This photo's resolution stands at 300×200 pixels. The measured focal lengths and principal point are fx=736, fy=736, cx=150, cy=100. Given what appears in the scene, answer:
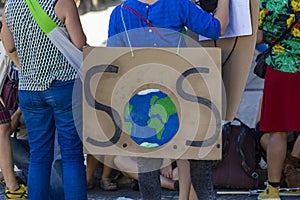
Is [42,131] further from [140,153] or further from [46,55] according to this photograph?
[140,153]

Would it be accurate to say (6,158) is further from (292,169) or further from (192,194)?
(292,169)

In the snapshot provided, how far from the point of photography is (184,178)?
14.8 feet

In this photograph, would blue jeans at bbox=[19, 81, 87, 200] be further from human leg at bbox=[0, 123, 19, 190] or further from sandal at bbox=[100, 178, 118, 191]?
sandal at bbox=[100, 178, 118, 191]

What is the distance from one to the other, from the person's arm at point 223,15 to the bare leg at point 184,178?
925 mm

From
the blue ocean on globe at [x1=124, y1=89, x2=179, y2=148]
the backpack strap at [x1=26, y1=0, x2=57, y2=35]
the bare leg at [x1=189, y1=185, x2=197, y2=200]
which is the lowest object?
the bare leg at [x1=189, y1=185, x2=197, y2=200]

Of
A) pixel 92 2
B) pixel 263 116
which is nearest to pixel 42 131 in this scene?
pixel 263 116

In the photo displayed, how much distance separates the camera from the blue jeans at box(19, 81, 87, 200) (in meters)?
4.44

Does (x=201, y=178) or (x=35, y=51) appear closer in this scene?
(x=201, y=178)

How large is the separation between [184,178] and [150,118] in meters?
0.74

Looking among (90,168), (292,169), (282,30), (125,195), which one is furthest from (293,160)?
(90,168)

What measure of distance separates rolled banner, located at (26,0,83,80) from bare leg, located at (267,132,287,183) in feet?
5.23

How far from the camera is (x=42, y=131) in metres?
4.57

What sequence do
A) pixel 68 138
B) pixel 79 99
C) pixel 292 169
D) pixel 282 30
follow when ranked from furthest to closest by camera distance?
pixel 292 169
pixel 282 30
pixel 68 138
pixel 79 99

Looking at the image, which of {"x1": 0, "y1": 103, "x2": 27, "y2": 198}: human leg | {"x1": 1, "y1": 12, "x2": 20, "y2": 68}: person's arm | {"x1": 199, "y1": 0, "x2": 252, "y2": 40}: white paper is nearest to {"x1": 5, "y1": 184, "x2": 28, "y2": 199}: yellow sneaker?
{"x1": 0, "y1": 103, "x2": 27, "y2": 198}: human leg
